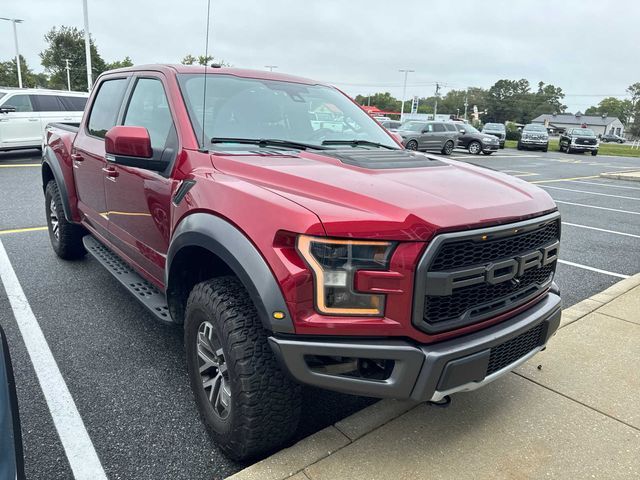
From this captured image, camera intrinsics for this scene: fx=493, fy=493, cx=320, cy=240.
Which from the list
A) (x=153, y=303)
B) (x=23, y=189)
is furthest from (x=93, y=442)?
(x=23, y=189)

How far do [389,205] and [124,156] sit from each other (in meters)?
1.66

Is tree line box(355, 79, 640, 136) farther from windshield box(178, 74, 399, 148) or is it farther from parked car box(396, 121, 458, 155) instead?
windshield box(178, 74, 399, 148)

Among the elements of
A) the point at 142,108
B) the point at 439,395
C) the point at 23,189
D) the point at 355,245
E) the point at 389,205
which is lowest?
the point at 23,189

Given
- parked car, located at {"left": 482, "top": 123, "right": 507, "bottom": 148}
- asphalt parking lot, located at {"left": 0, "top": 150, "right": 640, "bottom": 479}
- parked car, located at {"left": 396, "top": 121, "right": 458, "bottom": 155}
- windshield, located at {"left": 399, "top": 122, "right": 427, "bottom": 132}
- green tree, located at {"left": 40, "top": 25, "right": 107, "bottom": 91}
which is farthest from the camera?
green tree, located at {"left": 40, "top": 25, "right": 107, "bottom": 91}

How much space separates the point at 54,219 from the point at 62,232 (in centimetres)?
40

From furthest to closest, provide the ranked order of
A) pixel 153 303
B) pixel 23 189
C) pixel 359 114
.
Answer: pixel 23 189 → pixel 359 114 → pixel 153 303

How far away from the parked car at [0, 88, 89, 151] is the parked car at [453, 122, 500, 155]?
17310 millimetres

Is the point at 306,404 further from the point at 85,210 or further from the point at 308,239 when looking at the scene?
the point at 85,210

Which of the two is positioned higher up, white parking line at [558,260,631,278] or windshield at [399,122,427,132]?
windshield at [399,122,427,132]

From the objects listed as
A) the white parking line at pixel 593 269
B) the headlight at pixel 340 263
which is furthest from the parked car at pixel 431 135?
the headlight at pixel 340 263

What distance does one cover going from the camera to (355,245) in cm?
188

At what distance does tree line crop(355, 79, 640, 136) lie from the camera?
123000 mm

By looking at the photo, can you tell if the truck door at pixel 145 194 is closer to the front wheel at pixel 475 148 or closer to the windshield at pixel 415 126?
the windshield at pixel 415 126

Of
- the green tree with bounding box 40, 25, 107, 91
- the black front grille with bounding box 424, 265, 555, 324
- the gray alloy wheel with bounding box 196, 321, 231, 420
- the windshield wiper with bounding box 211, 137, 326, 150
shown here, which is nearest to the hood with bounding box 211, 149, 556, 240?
the windshield wiper with bounding box 211, 137, 326, 150
